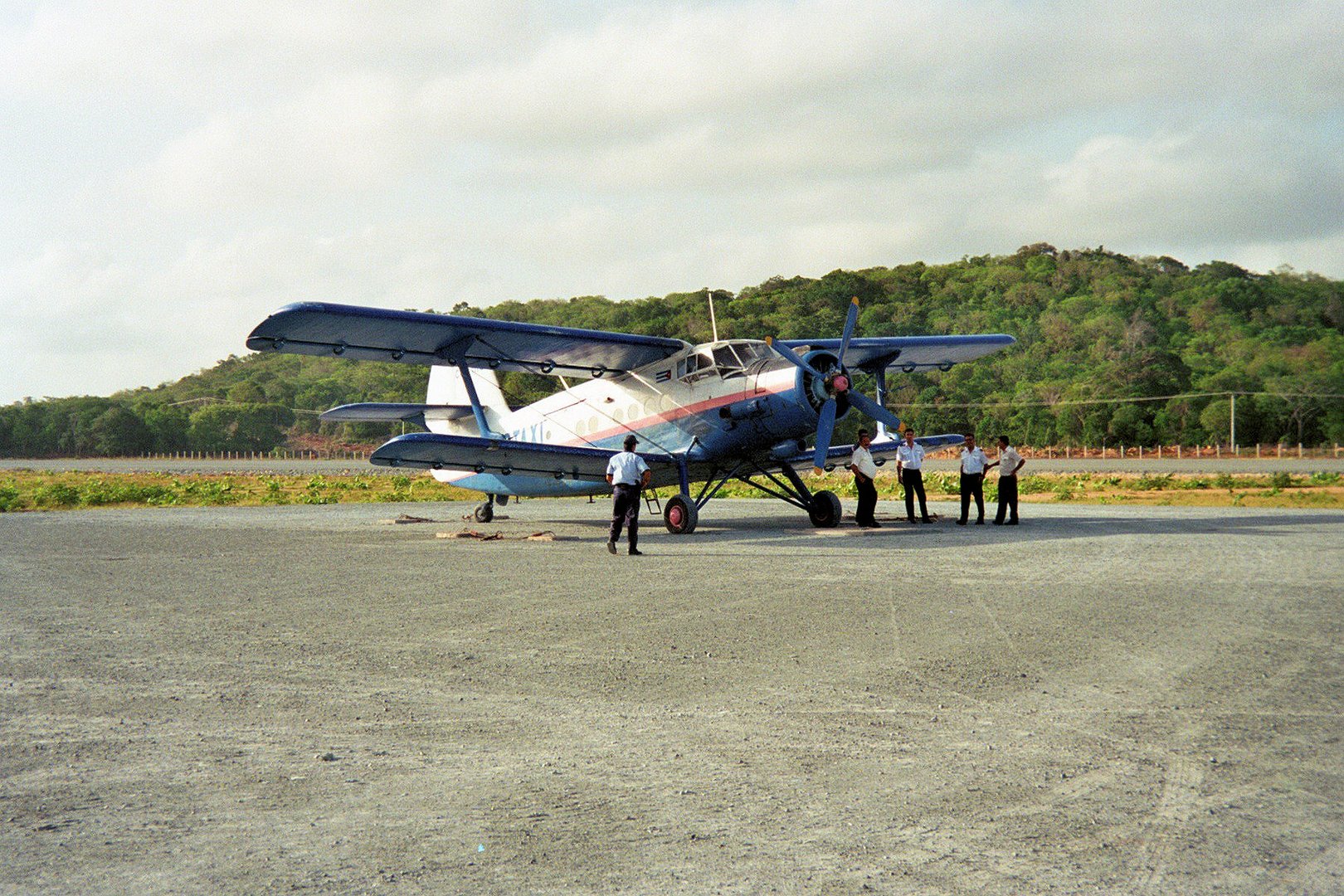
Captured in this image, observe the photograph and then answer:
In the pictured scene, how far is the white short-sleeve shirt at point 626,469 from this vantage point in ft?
48.1

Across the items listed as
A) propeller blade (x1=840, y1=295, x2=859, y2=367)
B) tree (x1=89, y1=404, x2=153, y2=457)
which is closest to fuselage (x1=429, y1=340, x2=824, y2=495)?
propeller blade (x1=840, y1=295, x2=859, y2=367)

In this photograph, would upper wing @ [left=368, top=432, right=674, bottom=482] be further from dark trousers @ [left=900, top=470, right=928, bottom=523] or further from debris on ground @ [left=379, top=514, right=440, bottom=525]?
dark trousers @ [left=900, top=470, right=928, bottom=523]

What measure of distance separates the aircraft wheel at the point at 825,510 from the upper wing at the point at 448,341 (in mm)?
4108

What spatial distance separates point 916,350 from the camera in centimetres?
2280

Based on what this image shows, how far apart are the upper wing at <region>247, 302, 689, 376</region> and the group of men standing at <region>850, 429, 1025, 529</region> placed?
14.4ft

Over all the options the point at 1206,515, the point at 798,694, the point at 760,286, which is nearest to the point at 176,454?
the point at 760,286

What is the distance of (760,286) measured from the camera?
121m

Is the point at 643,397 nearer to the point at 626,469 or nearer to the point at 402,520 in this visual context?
the point at 626,469

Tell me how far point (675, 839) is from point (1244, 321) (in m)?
74.1

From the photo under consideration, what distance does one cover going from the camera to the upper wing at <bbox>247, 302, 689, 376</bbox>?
16.7 m

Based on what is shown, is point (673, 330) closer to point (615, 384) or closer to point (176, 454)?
point (176, 454)

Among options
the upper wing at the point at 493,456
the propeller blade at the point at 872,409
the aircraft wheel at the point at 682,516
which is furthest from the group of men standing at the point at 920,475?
the upper wing at the point at 493,456

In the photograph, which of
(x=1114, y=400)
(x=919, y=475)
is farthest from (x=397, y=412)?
(x=1114, y=400)

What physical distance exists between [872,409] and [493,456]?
7.12 m
